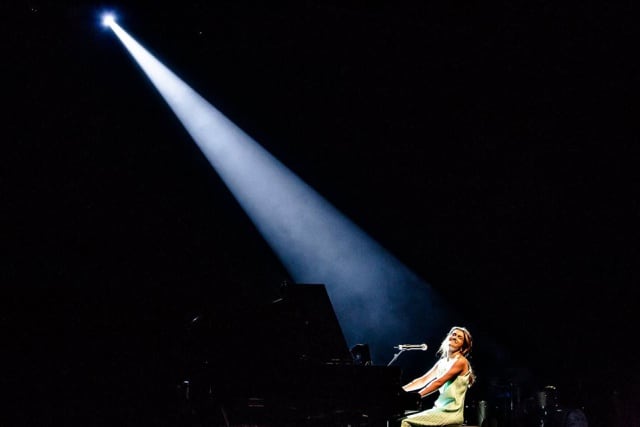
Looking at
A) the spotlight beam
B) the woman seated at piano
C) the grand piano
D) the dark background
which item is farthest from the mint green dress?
the spotlight beam

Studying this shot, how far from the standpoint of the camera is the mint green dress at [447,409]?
4.38m

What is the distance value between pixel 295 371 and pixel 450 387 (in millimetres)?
1184

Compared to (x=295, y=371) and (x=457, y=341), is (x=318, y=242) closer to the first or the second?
(x=457, y=341)

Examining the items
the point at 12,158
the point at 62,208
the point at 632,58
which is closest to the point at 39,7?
the point at 12,158

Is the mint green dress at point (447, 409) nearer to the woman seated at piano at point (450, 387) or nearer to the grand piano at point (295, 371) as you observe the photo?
the woman seated at piano at point (450, 387)

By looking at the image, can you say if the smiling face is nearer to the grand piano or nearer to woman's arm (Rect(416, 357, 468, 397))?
woman's arm (Rect(416, 357, 468, 397))

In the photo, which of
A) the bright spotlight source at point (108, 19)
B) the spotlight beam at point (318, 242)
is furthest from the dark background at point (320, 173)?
the spotlight beam at point (318, 242)

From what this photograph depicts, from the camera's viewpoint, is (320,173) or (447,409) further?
(320,173)

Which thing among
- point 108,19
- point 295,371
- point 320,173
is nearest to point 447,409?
point 295,371

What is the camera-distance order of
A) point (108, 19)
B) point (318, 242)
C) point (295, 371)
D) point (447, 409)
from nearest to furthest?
point (295, 371) < point (447, 409) < point (108, 19) < point (318, 242)

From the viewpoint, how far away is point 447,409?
443 cm

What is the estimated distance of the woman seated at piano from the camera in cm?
438

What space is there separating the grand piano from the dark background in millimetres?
2127

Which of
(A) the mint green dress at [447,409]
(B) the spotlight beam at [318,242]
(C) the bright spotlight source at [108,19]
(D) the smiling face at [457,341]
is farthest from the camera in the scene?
(B) the spotlight beam at [318,242]
